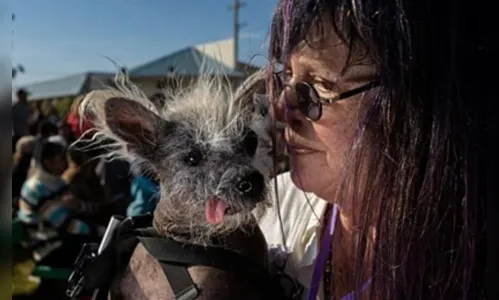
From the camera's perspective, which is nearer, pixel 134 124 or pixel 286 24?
pixel 286 24

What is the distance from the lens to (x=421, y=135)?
922 mm

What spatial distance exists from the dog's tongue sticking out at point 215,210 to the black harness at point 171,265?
68mm

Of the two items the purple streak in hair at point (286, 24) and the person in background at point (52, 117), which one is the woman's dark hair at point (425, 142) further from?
the person in background at point (52, 117)

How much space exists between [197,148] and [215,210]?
7.0 inches

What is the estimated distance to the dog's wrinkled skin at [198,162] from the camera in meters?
1.30

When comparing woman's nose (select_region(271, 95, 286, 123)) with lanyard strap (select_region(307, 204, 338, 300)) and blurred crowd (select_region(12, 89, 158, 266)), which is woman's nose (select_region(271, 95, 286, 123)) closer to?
lanyard strap (select_region(307, 204, 338, 300))

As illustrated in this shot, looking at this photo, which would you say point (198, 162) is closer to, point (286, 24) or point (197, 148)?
point (197, 148)

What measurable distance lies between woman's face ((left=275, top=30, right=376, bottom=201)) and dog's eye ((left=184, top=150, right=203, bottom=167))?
0.29 m

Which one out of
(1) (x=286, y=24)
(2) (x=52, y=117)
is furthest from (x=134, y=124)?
(2) (x=52, y=117)

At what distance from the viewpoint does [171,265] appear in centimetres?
127

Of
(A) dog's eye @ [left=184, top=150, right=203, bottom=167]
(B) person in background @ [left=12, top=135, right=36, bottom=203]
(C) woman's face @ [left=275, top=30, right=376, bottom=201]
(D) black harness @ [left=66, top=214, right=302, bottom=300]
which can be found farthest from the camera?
(B) person in background @ [left=12, top=135, right=36, bottom=203]

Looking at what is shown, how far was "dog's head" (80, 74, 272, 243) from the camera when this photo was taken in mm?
1315

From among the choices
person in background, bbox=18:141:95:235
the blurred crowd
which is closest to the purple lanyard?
the blurred crowd

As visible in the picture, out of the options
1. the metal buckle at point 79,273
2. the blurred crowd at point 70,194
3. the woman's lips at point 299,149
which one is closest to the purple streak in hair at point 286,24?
the woman's lips at point 299,149
